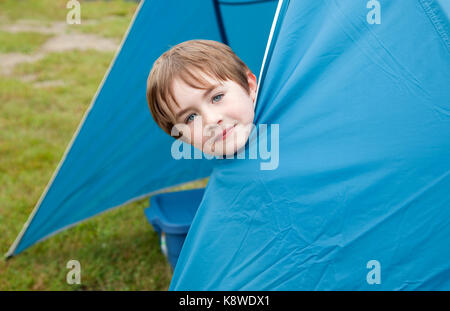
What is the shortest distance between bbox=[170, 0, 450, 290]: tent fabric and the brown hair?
14 cm

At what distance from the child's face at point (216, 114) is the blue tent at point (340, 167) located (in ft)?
0.15

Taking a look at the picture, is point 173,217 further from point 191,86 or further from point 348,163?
point 348,163

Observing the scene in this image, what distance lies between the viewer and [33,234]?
2127 mm

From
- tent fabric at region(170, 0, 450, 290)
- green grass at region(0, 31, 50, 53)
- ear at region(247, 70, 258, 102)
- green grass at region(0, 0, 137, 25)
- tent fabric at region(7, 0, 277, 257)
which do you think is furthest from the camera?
green grass at region(0, 0, 137, 25)

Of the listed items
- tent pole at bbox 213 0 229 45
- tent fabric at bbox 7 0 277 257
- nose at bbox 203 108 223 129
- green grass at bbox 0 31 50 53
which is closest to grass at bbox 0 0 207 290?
tent fabric at bbox 7 0 277 257

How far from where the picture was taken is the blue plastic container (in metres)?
1.94

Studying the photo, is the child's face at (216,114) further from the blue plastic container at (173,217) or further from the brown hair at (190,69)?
the blue plastic container at (173,217)

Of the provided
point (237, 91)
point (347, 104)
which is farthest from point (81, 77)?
point (347, 104)

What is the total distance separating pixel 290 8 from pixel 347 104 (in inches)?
11.1

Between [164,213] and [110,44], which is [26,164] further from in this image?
[110,44]

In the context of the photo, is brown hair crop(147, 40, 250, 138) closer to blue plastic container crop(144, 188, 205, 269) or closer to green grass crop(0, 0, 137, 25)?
blue plastic container crop(144, 188, 205, 269)

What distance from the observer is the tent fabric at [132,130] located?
1.89 metres

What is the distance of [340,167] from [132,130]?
1216 mm

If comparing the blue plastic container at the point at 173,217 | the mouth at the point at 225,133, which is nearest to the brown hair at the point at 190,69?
the mouth at the point at 225,133
